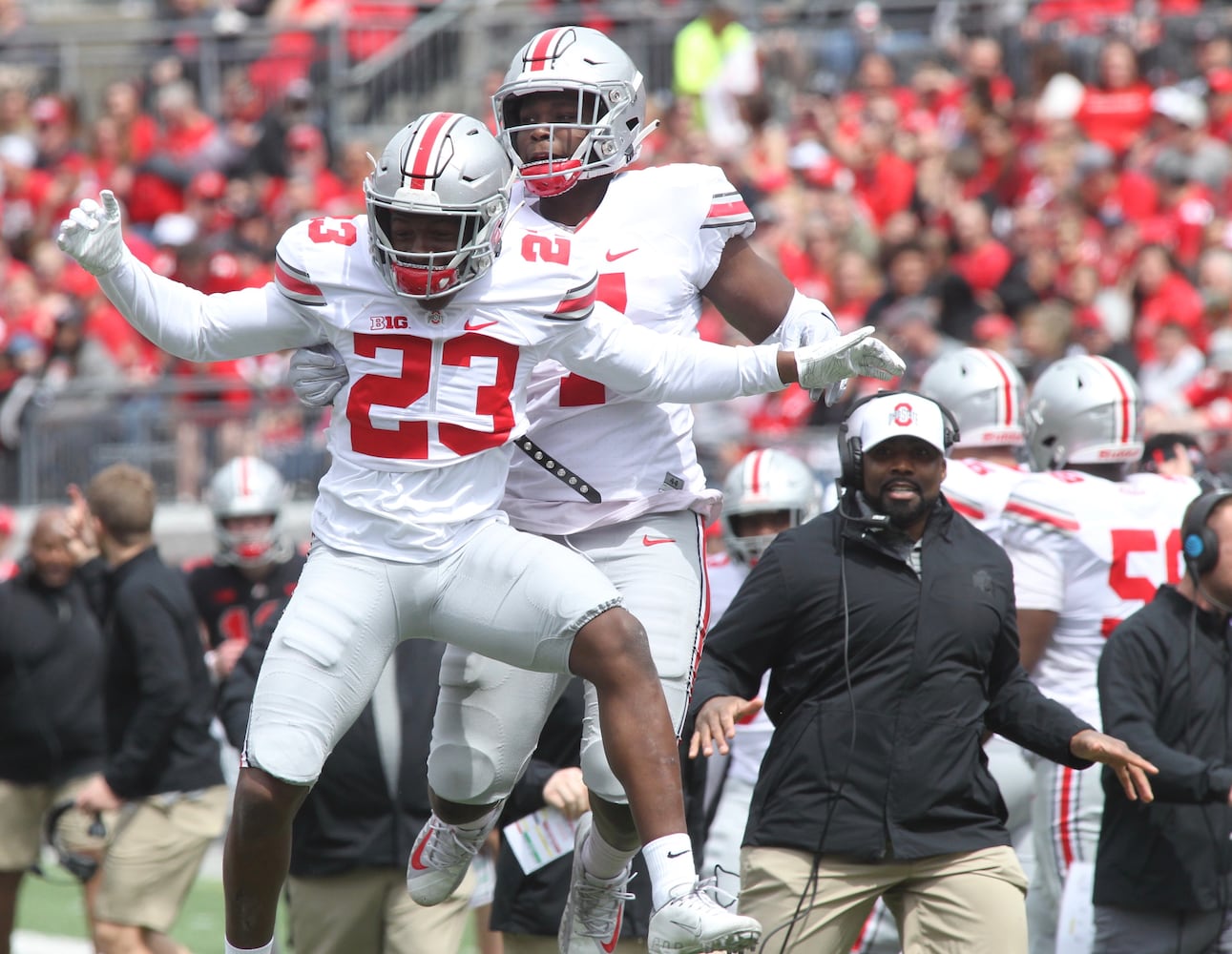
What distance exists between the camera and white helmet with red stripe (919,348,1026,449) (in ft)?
21.9

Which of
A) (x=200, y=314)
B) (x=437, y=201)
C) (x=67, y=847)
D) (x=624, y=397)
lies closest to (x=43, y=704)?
(x=67, y=847)

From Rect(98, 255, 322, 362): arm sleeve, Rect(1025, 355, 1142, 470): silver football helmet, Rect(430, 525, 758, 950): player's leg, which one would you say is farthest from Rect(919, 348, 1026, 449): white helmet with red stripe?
Rect(98, 255, 322, 362): arm sleeve

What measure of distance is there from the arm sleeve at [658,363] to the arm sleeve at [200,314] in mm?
632

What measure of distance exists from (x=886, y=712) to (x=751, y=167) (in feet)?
32.0

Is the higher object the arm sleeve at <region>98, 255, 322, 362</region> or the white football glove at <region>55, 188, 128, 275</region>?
the white football glove at <region>55, 188, 128, 275</region>

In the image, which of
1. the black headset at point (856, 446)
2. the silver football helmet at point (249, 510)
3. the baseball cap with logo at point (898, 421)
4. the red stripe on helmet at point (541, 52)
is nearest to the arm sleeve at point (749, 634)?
the black headset at point (856, 446)

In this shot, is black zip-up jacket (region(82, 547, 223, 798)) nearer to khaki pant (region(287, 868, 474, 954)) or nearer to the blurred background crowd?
khaki pant (region(287, 868, 474, 954))

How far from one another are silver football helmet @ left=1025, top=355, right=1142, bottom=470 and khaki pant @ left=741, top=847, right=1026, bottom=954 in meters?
1.75

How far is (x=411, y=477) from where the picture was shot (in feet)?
14.8

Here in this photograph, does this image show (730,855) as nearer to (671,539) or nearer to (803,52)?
(671,539)

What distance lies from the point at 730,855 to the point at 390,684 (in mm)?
1237

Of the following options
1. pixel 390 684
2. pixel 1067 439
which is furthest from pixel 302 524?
pixel 1067 439

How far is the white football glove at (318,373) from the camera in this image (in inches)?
180

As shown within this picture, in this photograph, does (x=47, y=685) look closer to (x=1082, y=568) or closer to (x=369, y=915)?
(x=369, y=915)
